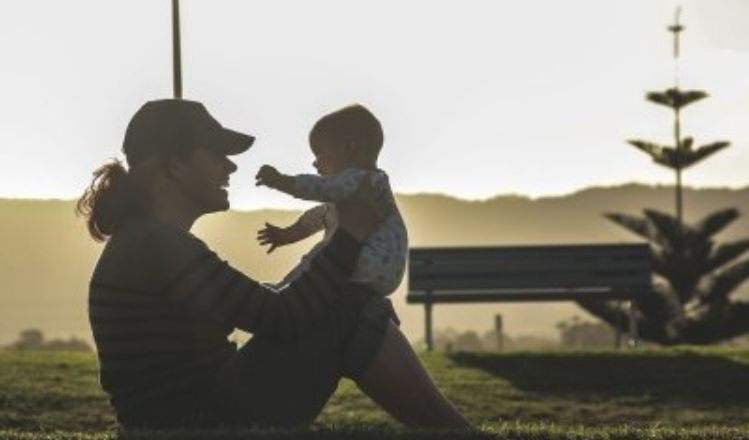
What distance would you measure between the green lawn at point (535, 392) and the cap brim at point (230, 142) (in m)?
4.90

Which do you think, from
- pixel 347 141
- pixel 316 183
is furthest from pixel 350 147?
pixel 316 183

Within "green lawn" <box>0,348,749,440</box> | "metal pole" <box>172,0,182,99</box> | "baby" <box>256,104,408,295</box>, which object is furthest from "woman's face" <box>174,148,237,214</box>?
"metal pole" <box>172,0,182,99</box>

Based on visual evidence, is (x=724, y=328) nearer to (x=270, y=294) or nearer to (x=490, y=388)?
(x=490, y=388)

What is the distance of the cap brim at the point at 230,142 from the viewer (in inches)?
172

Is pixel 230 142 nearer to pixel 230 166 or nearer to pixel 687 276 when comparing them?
pixel 230 166

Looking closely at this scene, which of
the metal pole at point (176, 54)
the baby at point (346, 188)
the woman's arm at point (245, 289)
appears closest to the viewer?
the woman's arm at point (245, 289)

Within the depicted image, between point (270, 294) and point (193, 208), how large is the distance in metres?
0.41

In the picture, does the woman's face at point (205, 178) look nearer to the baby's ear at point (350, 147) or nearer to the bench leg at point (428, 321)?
the baby's ear at point (350, 147)

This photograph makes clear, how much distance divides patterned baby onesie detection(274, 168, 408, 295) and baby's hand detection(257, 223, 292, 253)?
53cm

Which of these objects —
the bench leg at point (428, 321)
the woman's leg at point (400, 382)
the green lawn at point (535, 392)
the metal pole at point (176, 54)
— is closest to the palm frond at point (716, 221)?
the bench leg at point (428, 321)

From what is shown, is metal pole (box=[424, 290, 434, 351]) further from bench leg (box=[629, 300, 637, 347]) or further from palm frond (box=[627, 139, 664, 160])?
palm frond (box=[627, 139, 664, 160])

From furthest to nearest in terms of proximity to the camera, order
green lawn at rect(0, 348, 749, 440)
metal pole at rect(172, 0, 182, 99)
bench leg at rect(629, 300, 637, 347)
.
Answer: bench leg at rect(629, 300, 637, 347), metal pole at rect(172, 0, 182, 99), green lawn at rect(0, 348, 749, 440)

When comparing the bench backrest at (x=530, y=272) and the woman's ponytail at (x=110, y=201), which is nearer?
the woman's ponytail at (x=110, y=201)

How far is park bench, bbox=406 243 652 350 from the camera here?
652 inches
